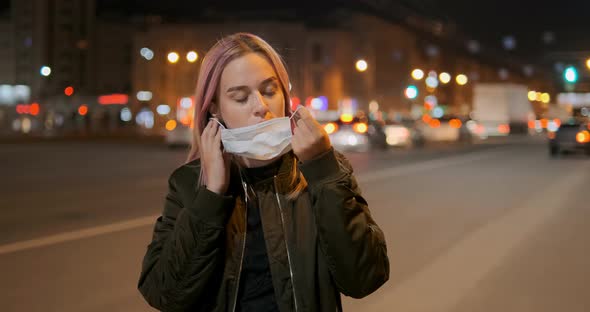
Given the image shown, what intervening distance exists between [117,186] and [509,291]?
12.6m

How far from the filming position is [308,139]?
2.36 m

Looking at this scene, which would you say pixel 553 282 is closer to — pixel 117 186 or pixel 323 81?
pixel 117 186

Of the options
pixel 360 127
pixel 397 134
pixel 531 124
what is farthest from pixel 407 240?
pixel 531 124

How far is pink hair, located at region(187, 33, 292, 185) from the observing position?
8.20 feet

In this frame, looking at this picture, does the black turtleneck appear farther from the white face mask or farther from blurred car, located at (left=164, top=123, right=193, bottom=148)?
blurred car, located at (left=164, top=123, right=193, bottom=148)

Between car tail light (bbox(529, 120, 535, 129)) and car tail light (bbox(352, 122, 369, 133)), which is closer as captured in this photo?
car tail light (bbox(352, 122, 369, 133))

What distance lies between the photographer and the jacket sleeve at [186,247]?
2.37 metres

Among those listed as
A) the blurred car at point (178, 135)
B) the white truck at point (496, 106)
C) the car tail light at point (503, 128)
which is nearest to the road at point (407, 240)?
the blurred car at point (178, 135)

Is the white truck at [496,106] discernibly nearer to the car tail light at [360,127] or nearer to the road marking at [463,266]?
the car tail light at [360,127]

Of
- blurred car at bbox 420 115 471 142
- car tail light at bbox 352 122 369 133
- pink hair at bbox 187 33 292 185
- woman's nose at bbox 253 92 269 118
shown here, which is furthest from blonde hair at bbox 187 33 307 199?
blurred car at bbox 420 115 471 142

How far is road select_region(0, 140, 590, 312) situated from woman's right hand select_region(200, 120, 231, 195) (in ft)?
14.2

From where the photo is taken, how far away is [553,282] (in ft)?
24.9

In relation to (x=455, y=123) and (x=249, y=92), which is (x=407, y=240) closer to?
(x=249, y=92)

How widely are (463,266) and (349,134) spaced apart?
2921 centimetres
